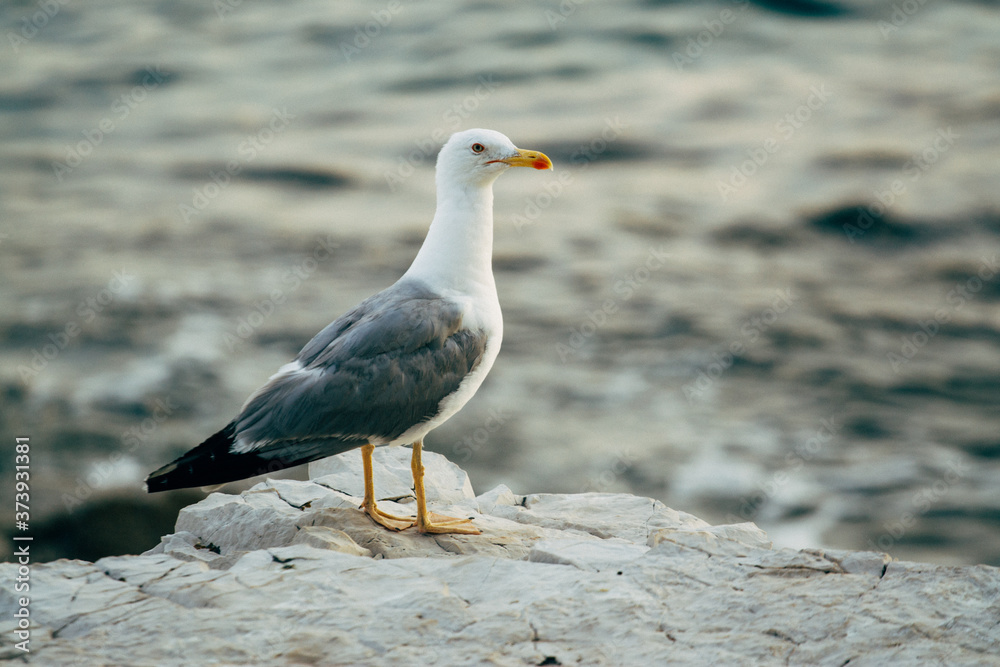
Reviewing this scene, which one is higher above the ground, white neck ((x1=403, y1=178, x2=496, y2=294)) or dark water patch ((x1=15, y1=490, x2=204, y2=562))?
white neck ((x1=403, y1=178, x2=496, y2=294))

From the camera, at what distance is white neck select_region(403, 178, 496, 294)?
5469 mm

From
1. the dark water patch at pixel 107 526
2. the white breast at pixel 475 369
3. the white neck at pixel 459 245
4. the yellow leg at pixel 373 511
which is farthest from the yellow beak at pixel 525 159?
the dark water patch at pixel 107 526

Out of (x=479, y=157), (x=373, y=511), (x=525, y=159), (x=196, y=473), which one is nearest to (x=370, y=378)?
(x=373, y=511)

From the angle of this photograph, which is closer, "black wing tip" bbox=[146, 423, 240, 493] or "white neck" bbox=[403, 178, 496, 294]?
"black wing tip" bbox=[146, 423, 240, 493]

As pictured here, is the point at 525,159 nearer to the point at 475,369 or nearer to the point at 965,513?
the point at 475,369

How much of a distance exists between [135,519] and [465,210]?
503cm

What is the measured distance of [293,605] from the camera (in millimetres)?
3725

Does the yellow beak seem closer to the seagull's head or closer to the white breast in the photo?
the seagull's head

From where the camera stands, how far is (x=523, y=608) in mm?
3754

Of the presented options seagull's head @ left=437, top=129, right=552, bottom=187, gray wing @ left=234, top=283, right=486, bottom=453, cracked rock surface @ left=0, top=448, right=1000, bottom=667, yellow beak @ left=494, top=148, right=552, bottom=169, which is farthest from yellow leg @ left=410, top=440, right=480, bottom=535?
yellow beak @ left=494, top=148, right=552, bottom=169

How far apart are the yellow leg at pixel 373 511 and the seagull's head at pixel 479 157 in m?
1.72

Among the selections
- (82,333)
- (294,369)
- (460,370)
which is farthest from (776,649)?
(82,333)

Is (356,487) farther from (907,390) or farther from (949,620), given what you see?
(907,390)

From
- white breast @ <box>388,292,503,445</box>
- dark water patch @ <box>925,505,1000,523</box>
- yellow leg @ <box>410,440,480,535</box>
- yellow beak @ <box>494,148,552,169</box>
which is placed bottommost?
dark water patch @ <box>925,505,1000,523</box>
